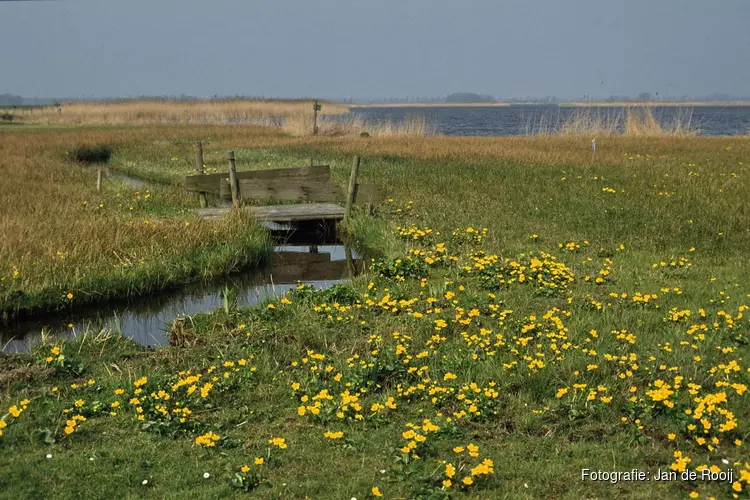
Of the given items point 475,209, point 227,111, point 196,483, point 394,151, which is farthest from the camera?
point 227,111

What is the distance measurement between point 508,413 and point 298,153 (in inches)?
947

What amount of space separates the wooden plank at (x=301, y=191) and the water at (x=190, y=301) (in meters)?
1.28

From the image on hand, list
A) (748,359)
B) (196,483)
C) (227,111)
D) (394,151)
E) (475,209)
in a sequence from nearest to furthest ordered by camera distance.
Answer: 1. (196,483)
2. (748,359)
3. (475,209)
4. (394,151)
5. (227,111)

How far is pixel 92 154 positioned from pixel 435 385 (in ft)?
94.6

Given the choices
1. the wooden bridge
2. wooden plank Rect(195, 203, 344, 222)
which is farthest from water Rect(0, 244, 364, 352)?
the wooden bridge

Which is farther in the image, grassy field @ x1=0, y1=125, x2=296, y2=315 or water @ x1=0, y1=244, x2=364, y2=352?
grassy field @ x1=0, y1=125, x2=296, y2=315

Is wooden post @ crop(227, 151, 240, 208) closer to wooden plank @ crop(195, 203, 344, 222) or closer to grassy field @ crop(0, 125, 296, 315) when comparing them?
wooden plank @ crop(195, 203, 344, 222)

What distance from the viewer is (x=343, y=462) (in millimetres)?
5531

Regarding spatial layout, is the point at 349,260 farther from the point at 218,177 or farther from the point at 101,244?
the point at 101,244

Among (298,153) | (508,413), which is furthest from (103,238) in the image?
(298,153)

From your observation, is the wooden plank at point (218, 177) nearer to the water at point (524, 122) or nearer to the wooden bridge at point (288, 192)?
the wooden bridge at point (288, 192)

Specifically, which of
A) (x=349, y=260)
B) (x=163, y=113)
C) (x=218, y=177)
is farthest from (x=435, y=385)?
(x=163, y=113)

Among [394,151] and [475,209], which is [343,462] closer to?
[475,209]

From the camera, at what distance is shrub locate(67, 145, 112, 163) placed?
3028 cm
